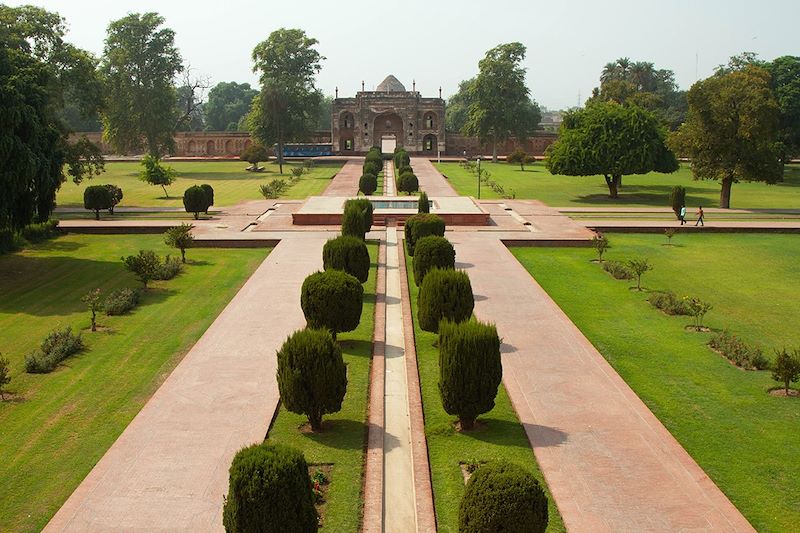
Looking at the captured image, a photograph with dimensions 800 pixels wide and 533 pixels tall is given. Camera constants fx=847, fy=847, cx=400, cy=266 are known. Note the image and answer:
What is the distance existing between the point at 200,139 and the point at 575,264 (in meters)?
66.5

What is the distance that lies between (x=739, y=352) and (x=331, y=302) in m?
7.41

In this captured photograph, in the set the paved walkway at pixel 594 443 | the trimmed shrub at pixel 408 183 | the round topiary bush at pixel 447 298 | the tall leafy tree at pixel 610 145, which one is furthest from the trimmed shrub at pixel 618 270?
the trimmed shrub at pixel 408 183

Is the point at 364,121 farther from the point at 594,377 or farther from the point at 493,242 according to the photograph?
the point at 594,377

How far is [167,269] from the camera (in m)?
22.8

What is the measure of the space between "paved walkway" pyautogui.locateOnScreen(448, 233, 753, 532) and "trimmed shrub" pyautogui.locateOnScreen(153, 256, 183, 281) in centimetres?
919

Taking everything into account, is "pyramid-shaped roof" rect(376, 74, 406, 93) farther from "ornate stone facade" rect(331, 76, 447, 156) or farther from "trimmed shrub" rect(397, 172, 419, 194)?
"trimmed shrub" rect(397, 172, 419, 194)

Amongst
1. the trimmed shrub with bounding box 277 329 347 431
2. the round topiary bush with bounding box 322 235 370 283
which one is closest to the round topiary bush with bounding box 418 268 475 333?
the round topiary bush with bounding box 322 235 370 283

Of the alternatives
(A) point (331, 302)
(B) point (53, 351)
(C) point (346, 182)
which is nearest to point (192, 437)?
(A) point (331, 302)

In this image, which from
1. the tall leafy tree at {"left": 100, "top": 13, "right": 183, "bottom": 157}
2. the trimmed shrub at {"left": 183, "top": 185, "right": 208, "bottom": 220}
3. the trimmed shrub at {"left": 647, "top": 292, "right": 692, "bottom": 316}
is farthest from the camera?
the tall leafy tree at {"left": 100, "top": 13, "right": 183, "bottom": 157}

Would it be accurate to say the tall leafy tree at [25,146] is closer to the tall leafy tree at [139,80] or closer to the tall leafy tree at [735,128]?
the tall leafy tree at [735,128]

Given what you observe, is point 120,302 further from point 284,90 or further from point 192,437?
point 284,90

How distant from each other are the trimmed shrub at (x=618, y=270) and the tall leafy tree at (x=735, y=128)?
52.9ft

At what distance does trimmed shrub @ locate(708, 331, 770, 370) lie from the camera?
1492 cm

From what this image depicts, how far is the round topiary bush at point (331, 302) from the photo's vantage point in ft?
49.9
